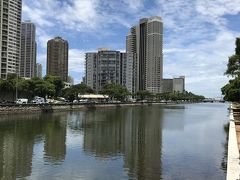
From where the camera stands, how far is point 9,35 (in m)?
161

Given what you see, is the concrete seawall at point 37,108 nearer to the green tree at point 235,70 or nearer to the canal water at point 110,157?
the canal water at point 110,157

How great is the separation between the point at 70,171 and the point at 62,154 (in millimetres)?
7347

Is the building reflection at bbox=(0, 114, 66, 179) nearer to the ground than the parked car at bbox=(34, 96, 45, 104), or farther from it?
nearer to the ground

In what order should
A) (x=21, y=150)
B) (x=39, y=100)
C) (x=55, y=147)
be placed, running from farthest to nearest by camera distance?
1. (x=39, y=100)
2. (x=55, y=147)
3. (x=21, y=150)

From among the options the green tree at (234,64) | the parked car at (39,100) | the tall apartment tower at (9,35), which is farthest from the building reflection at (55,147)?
the tall apartment tower at (9,35)

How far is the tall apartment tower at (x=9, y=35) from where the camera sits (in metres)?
157

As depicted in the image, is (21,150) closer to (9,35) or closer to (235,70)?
(235,70)

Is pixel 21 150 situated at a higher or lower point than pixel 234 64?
lower

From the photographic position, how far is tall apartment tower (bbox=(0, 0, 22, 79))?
157m

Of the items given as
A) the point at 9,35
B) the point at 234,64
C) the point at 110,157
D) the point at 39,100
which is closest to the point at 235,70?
the point at 234,64

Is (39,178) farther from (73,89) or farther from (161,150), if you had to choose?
(73,89)

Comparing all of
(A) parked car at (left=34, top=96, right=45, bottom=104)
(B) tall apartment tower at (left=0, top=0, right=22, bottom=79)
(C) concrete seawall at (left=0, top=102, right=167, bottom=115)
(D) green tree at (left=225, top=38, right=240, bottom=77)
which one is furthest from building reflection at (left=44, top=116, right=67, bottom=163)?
(B) tall apartment tower at (left=0, top=0, right=22, bottom=79)

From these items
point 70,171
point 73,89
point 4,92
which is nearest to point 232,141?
point 70,171

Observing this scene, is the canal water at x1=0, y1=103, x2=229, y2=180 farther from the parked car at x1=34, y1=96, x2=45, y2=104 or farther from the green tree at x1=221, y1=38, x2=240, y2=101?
the parked car at x1=34, y1=96, x2=45, y2=104
